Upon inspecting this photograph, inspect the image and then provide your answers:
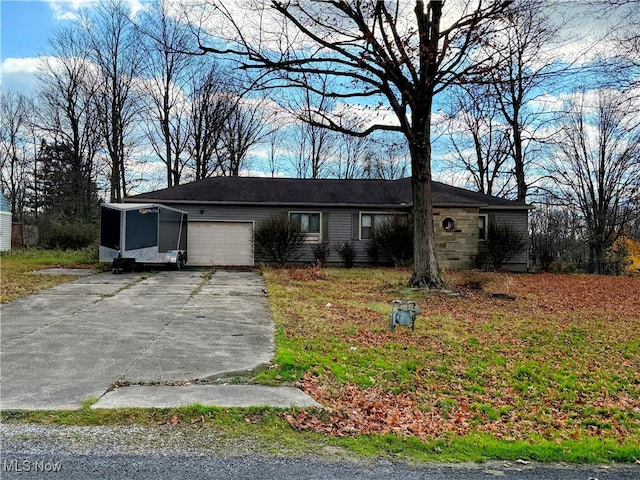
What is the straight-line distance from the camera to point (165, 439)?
355 centimetres

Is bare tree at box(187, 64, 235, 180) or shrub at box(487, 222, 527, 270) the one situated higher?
bare tree at box(187, 64, 235, 180)

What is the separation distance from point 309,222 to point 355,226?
80.0 inches

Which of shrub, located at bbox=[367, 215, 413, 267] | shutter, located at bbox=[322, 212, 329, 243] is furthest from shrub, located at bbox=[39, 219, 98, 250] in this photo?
shrub, located at bbox=[367, 215, 413, 267]

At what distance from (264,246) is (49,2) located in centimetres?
1200

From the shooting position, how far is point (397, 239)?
65.5ft

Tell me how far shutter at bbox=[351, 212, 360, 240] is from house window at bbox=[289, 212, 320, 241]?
4.91ft

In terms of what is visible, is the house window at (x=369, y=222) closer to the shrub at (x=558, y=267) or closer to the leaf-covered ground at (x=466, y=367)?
the shrub at (x=558, y=267)

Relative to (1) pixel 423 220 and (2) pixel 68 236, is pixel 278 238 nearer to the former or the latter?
(1) pixel 423 220

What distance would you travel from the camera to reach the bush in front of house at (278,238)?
19.6 metres

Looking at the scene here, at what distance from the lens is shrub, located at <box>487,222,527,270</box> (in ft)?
68.9

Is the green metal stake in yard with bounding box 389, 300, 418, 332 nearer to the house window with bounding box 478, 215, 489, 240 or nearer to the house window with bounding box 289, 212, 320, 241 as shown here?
the house window with bounding box 289, 212, 320, 241

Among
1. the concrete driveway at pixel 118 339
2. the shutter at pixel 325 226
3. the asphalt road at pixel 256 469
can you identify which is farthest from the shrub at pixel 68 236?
the asphalt road at pixel 256 469

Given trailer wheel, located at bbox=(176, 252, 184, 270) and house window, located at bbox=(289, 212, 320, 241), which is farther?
house window, located at bbox=(289, 212, 320, 241)

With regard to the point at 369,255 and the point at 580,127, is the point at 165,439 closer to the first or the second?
the point at 369,255
